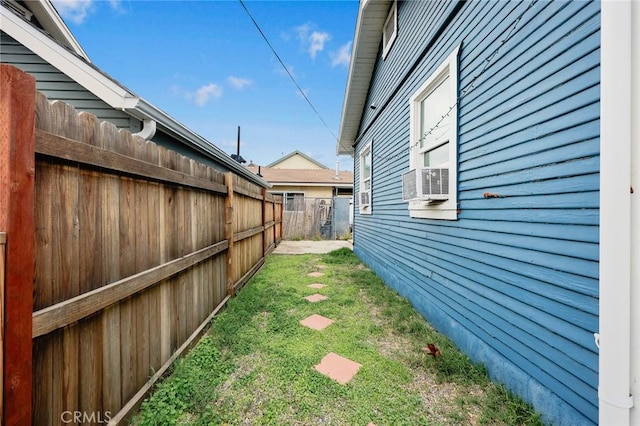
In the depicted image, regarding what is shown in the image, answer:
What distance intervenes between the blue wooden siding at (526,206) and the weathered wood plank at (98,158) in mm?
2460

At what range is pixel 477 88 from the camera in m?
2.20

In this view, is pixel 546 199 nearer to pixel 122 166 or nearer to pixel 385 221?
pixel 122 166

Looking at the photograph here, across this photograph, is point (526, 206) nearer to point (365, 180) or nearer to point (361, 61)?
point (365, 180)

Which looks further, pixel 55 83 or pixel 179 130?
pixel 179 130

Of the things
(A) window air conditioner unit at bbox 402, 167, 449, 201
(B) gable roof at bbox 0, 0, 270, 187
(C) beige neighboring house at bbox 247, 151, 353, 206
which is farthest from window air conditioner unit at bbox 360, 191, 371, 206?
(C) beige neighboring house at bbox 247, 151, 353, 206

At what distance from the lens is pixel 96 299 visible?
49.6 inches

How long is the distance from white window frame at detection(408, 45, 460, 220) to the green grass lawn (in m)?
1.23

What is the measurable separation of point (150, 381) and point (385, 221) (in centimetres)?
397

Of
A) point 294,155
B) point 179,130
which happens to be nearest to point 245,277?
point 179,130

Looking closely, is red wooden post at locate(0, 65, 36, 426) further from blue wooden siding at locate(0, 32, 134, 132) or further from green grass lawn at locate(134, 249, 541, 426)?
blue wooden siding at locate(0, 32, 134, 132)

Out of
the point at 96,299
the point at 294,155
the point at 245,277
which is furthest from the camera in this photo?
the point at 294,155

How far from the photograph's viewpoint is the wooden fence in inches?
38.9

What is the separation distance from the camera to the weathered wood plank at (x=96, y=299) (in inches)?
39.8

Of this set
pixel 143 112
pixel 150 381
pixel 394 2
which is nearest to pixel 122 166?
pixel 150 381
